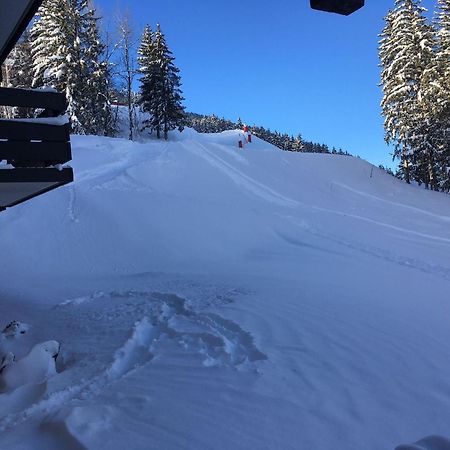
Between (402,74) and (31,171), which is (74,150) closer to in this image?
(31,171)

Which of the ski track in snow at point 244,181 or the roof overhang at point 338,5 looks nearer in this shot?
the roof overhang at point 338,5

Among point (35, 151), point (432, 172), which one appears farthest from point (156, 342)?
point (432, 172)

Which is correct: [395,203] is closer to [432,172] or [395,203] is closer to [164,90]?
[432,172]

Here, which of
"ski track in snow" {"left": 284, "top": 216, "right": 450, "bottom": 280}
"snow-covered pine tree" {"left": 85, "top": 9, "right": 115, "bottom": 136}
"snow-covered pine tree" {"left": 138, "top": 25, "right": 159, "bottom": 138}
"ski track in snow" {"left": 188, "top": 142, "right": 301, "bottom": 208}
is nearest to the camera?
"ski track in snow" {"left": 284, "top": 216, "right": 450, "bottom": 280}

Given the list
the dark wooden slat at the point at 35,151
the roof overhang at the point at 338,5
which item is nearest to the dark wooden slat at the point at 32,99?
the dark wooden slat at the point at 35,151

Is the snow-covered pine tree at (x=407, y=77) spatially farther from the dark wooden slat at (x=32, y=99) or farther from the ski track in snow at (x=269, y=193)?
the dark wooden slat at (x=32, y=99)

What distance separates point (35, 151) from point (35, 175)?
26cm

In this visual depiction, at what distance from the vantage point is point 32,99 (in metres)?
4.55

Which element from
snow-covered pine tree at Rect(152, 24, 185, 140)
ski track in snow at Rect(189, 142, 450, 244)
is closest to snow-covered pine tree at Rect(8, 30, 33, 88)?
snow-covered pine tree at Rect(152, 24, 185, 140)

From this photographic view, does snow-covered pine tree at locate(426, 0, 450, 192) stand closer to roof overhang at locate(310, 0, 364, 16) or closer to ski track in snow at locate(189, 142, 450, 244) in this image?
ski track in snow at locate(189, 142, 450, 244)

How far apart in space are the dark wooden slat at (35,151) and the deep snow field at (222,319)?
2.08 meters

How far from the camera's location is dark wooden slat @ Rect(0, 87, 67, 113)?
4.47 metres

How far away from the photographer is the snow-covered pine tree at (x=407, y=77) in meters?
23.5

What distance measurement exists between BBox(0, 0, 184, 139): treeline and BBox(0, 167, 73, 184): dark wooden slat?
2387 centimetres
